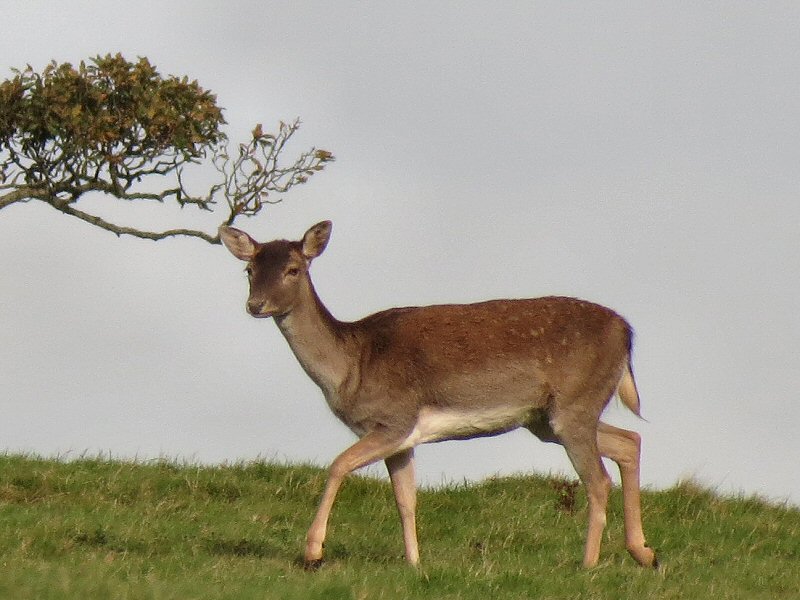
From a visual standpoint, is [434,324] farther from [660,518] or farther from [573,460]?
[660,518]

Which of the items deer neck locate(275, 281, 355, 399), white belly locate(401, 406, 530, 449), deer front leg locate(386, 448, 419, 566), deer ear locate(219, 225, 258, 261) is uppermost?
deer ear locate(219, 225, 258, 261)

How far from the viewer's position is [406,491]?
11.0 metres

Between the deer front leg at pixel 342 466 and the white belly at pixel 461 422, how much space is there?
0.58 ft

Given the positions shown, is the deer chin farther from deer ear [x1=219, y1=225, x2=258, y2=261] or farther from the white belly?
the white belly

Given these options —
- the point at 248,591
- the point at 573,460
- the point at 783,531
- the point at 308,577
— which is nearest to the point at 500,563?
the point at 573,460

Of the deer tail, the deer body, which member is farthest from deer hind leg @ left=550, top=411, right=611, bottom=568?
the deer tail

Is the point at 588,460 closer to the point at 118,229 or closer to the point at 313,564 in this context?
the point at 313,564

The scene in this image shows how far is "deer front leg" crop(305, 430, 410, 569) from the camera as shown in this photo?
1020 cm

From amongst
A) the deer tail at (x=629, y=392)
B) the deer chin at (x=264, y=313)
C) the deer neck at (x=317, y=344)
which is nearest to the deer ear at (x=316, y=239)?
the deer neck at (x=317, y=344)

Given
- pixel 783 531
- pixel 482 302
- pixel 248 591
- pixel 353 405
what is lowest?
pixel 783 531

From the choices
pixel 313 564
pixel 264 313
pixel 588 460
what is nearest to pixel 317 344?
pixel 264 313

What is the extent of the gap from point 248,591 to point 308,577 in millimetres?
1009

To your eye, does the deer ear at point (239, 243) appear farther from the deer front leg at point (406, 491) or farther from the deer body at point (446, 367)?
the deer front leg at point (406, 491)

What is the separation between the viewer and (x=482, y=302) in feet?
36.9
